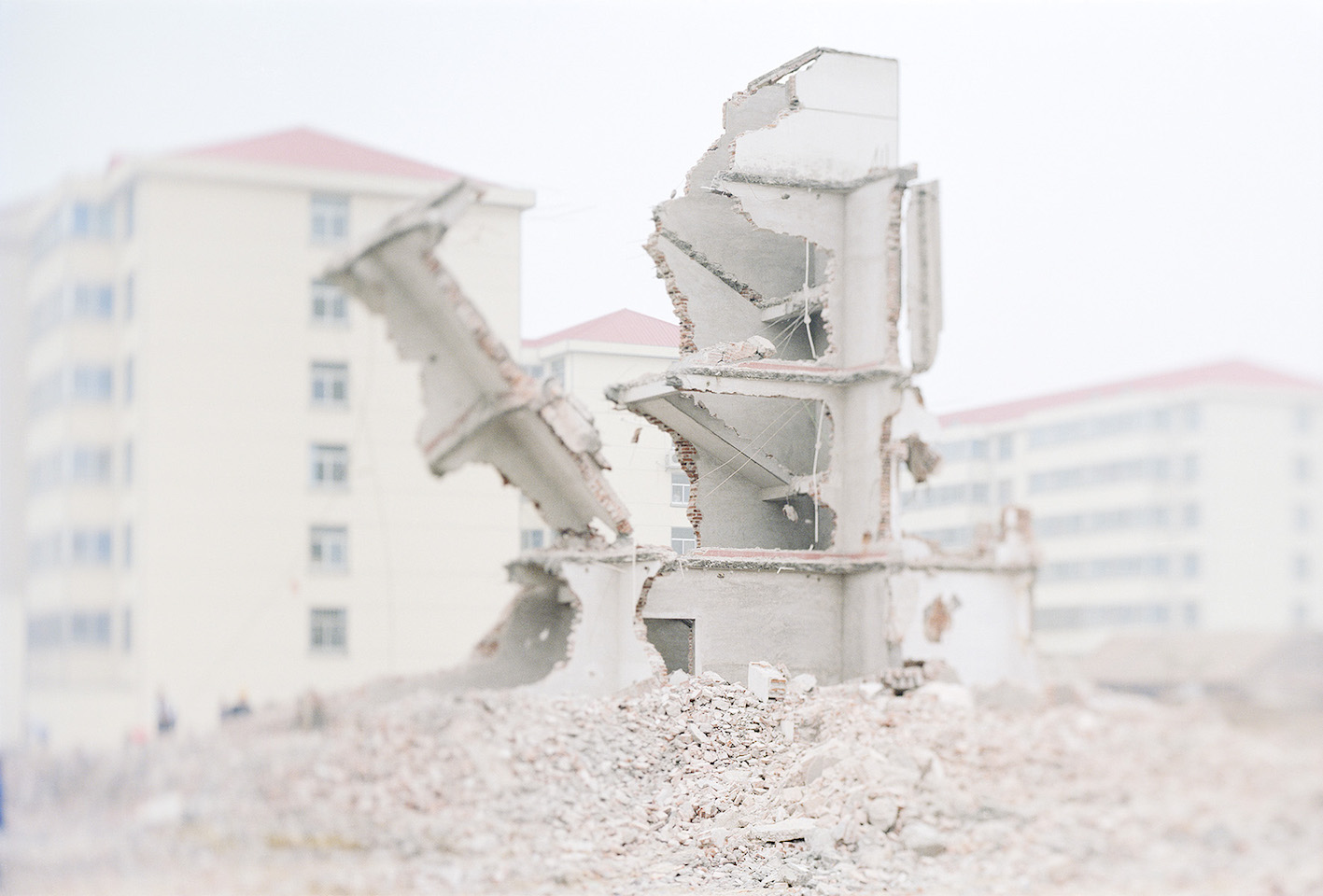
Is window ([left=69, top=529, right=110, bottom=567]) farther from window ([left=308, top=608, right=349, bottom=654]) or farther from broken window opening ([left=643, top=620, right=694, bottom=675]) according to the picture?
broken window opening ([left=643, top=620, right=694, bottom=675])

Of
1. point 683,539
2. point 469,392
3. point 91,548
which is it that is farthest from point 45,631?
point 683,539

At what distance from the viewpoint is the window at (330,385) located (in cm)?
555

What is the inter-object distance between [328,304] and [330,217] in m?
0.35

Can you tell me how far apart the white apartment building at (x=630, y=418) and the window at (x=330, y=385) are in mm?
996

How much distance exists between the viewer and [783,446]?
22.9 ft

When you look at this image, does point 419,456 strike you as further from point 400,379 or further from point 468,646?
point 468,646

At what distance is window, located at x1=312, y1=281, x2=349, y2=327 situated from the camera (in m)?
5.58

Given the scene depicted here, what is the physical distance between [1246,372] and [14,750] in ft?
17.2

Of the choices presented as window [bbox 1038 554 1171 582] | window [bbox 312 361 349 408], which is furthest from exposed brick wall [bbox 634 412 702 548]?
window [bbox 1038 554 1171 582]

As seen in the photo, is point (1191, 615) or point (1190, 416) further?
point (1190, 416)

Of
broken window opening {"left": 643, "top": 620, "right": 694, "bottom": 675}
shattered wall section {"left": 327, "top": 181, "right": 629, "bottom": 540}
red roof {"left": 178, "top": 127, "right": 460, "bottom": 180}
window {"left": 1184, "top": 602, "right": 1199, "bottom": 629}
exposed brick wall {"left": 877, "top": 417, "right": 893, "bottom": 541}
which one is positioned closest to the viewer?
red roof {"left": 178, "top": 127, "right": 460, "bottom": 180}

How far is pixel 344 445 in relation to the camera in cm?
561

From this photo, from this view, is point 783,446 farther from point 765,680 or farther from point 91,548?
point 91,548

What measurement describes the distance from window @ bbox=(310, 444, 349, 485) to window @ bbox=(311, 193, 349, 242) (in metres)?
0.84
